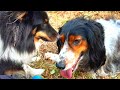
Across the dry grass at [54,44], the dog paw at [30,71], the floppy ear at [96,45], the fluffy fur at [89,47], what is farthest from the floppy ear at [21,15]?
the floppy ear at [96,45]

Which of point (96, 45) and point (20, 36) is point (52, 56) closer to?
point (20, 36)

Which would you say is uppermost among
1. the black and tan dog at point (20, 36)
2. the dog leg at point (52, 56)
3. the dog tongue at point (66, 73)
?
the black and tan dog at point (20, 36)

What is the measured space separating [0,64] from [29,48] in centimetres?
45

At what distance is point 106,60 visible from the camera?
40.1 ft

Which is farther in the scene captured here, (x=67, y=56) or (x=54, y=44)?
(x=54, y=44)

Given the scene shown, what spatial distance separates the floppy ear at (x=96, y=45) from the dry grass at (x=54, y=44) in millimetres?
151

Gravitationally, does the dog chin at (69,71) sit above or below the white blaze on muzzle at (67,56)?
below

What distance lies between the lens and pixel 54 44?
482 inches

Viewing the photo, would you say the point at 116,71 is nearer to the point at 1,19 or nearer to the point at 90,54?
the point at 90,54

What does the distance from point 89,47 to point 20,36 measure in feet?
3.14

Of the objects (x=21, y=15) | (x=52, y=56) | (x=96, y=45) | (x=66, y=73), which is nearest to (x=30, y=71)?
(x=52, y=56)

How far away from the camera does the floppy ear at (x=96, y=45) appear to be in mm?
12172

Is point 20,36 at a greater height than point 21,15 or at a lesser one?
lesser

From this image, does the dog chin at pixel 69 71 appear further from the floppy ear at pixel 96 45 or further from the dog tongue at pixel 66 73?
the floppy ear at pixel 96 45
